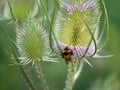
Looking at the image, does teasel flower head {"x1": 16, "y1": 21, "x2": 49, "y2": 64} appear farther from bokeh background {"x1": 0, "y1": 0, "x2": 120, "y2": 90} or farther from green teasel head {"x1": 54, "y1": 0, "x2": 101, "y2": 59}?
bokeh background {"x1": 0, "y1": 0, "x2": 120, "y2": 90}

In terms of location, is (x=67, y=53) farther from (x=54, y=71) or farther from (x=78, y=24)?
(x=54, y=71)

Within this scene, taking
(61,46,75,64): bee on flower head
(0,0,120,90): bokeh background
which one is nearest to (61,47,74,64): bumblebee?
(61,46,75,64): bee on flower head

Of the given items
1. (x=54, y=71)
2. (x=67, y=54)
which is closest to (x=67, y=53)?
(x=67, y=54)

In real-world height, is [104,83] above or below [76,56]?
below

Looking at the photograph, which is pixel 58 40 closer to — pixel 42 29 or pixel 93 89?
pixel 42 29

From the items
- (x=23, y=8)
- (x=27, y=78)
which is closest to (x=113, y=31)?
(x=23, y=8)

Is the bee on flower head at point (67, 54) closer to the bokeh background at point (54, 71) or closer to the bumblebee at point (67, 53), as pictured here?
the bumblebee at point (67, 53)

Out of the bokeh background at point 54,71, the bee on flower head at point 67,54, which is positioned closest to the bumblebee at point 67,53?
the bee on flower head at point 67,54
